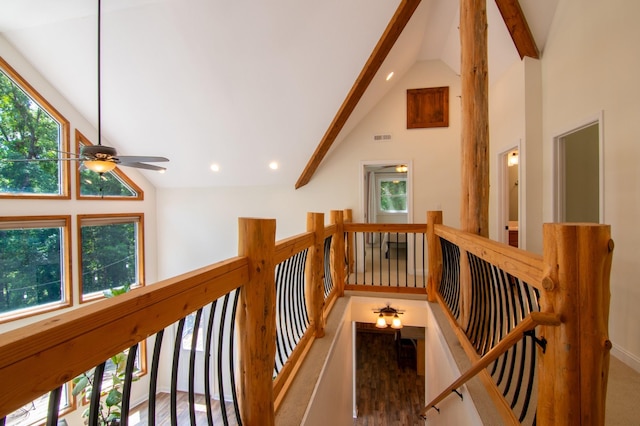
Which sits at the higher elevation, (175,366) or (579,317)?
(579,317)

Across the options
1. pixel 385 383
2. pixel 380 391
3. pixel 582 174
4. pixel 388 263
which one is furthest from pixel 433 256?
pixel 385 383

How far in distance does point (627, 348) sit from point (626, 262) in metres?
0.67

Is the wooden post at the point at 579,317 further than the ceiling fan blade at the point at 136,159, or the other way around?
the ceiling fan blade at the point at 136,159

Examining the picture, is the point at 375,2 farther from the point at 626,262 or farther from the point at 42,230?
the point at 42,230

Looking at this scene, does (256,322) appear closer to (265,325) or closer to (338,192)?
(265,325)

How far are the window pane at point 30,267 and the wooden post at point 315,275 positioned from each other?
4.53 metres

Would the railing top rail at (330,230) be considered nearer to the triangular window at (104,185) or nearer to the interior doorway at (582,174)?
the interior doorway at (582,174)

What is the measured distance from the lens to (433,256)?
10.3 ft

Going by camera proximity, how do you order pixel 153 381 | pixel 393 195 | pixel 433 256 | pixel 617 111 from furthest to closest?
pixel 393 195 < pixel 433 256 < pixel 617 111 < pixel 153 381

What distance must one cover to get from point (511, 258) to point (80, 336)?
1542 mm

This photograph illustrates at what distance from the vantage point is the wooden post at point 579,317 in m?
0.87

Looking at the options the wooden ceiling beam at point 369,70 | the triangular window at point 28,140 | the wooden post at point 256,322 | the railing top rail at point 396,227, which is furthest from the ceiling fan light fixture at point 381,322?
the triangular window at point 28,140

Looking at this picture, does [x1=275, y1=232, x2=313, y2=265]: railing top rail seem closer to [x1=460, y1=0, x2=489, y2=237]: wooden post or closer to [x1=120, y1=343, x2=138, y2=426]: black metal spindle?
[x1=120, y1=343, x2=138, y2=426]: black metal spindle

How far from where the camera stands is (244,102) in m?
3.85
